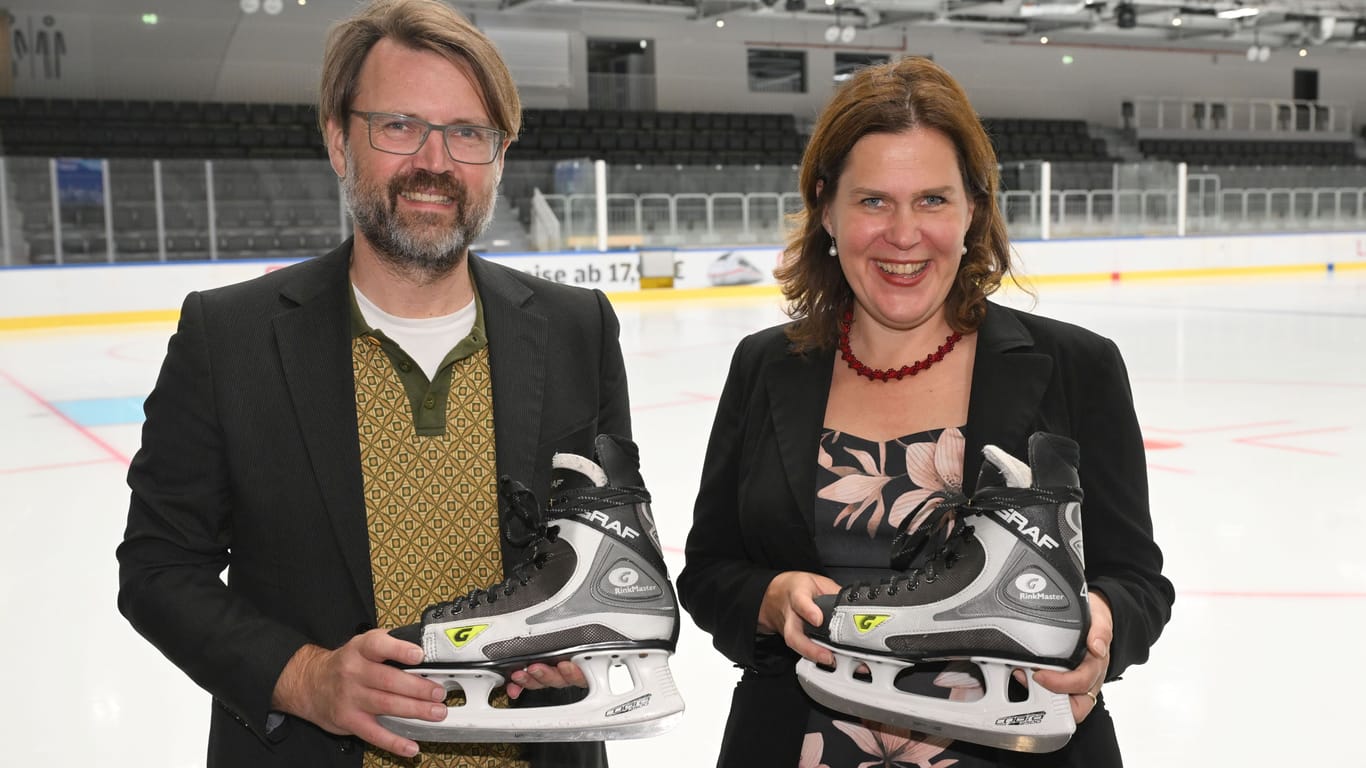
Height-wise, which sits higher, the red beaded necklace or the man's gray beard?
the man's gray beard

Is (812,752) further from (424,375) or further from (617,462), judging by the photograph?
(424,375)

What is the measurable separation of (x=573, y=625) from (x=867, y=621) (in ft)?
0.94

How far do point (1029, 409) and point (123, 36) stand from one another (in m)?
19.0

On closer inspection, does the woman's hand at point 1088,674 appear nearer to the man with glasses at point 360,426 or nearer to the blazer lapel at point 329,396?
the man with glasses at point 360,426

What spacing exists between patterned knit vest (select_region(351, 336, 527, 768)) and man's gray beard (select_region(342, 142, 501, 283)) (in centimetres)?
12

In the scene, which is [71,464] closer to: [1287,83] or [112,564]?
[112,564]

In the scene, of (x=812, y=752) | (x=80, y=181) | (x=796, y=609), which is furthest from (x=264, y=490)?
(x=80, y=181)

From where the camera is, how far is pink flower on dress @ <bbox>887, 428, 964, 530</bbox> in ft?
5.05

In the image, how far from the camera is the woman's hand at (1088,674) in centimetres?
125

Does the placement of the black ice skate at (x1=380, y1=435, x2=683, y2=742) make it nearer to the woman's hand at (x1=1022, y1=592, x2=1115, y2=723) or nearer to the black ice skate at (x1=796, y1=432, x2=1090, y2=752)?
the black ice skate at (x1=796, y1=432, x2=1090, y2=752)

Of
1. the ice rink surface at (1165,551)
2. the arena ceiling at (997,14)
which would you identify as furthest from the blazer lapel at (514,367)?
the arena ceiling at (997,14)

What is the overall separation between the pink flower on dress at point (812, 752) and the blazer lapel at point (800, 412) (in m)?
0.25

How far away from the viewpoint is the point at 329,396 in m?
1.49

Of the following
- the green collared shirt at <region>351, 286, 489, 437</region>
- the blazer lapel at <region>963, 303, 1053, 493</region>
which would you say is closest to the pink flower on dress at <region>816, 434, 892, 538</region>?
the blazer lapel at <region>963, 303, 1053, 493</region>
